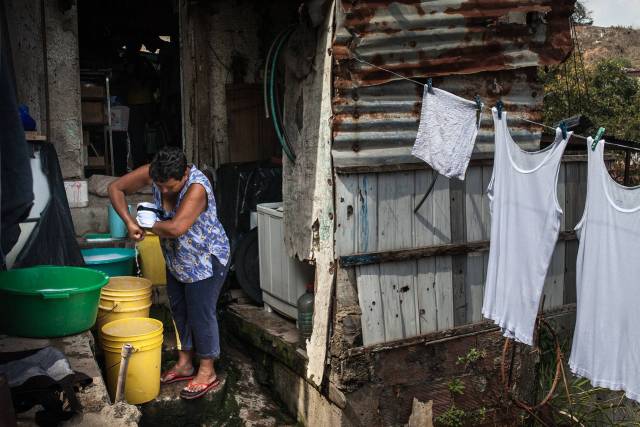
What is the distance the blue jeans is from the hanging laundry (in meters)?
2.08

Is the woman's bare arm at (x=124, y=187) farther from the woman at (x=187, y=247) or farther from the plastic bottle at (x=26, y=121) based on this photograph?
the plastic bottle at (x=26, y=121)

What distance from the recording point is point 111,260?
6605 millimetres

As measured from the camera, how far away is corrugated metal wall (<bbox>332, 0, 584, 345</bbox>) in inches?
211

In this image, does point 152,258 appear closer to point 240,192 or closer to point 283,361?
point 240,192

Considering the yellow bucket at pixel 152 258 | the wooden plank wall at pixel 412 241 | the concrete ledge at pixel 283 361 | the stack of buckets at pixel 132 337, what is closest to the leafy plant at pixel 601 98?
the wooden plank wall at pixel 412 241

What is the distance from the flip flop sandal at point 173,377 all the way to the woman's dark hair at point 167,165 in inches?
71.4

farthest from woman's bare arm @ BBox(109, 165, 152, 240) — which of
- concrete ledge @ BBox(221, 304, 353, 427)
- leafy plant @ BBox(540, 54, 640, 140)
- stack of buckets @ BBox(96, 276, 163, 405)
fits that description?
leafy plant @ BBox(540, 54, 640, 140)

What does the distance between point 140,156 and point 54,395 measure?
8.05 metres

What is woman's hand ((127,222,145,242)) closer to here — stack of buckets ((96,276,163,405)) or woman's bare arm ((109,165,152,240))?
woman's bare arm ((109,165,152,240))

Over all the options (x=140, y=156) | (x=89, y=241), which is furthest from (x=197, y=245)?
(x=140, y=156)

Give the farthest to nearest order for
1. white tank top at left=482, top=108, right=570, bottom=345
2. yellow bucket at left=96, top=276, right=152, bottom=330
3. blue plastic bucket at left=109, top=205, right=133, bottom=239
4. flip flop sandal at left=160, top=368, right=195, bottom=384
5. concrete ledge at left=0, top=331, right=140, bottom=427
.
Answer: blue plastic bucket at left=109, top=205, right=133, bottom=239 < flip flop sandal at left=160, top=368, right=195, bottom=384 < yellow bucket at left=96, top=276, right=152, bottom=330 < white tank top at left=482, top=108, right=570, bottom=345 < concrete ledge at left=0, top=331, right=140, bottom=427

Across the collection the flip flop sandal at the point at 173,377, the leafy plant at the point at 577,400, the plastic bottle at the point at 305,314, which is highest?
the plastic bottle at the point at 305,314

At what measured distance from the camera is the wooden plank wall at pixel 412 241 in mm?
5512

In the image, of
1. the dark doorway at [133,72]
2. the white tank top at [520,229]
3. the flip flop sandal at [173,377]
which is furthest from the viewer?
the dark doorway at [133,72]
